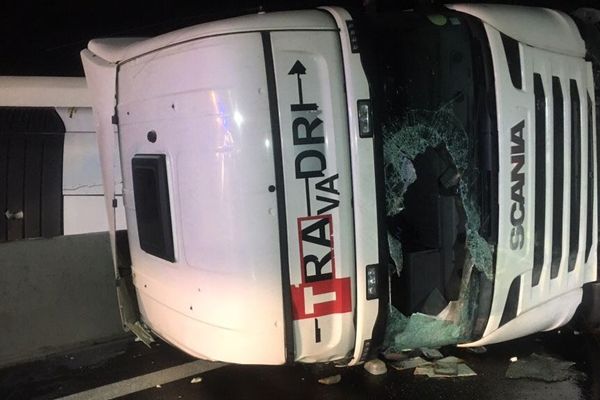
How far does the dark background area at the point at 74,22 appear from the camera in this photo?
4.27m

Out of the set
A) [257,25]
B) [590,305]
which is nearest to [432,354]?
[590,305]

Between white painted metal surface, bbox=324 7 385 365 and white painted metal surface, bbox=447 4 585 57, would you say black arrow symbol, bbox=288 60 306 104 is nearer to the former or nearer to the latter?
white painted metal surface, bbox=324 7 385 365

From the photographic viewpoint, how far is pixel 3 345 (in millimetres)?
3506

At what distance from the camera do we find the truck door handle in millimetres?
3508

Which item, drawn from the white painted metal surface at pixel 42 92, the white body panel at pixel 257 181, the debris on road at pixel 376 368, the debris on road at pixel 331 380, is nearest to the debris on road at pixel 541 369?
the debris on road at pixel 376 368

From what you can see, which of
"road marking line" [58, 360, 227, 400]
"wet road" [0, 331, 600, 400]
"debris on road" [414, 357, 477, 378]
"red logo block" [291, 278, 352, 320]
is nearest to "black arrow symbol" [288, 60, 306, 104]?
"red logo block" [291, 278, 352, 320]

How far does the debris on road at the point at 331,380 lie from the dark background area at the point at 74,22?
2824 millimetres

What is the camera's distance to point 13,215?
Answer: 3.52 meters

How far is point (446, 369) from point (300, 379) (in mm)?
838

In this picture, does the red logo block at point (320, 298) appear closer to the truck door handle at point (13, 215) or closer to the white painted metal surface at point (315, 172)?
the white painted metal surface at point (315, 172)

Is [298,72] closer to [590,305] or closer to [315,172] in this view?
[315,172]

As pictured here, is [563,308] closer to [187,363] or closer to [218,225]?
[218,225]

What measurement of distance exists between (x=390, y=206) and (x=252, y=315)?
759mm

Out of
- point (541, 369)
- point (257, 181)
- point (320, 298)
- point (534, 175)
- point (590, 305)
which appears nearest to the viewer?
point (257, 181)
